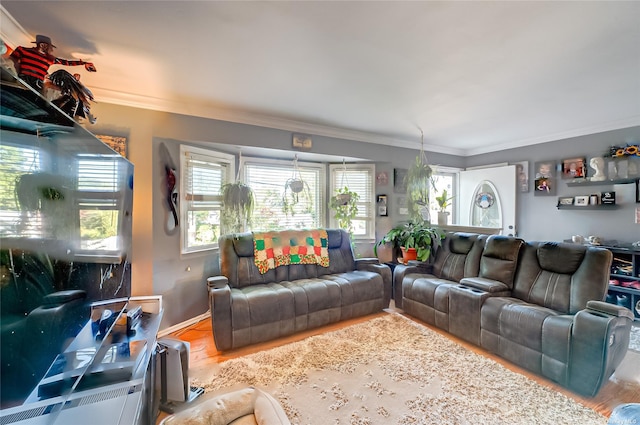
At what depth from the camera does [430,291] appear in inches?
119

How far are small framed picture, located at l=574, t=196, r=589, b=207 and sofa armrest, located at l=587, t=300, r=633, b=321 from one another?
2.33 meters

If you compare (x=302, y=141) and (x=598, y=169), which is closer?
(x=598, y=169)

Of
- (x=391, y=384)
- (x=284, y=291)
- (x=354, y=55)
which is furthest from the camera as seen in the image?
→ (x=284, y=291)

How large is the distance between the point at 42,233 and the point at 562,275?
3.50 m

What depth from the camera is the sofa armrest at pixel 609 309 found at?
1.90m

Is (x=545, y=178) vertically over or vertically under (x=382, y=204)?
over

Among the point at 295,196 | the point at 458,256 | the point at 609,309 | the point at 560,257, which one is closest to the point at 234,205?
the point at 295,196

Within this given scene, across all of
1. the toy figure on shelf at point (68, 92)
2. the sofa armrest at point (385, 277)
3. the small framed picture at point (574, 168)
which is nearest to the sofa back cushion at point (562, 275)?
the sofa armrest at point (385, 277)

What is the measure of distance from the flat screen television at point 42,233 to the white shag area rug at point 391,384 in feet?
4.52

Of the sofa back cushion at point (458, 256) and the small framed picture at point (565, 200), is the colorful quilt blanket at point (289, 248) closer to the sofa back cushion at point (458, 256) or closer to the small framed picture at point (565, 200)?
the sofa back cushion at point (458, 256)

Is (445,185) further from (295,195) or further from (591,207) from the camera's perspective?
(295,195)

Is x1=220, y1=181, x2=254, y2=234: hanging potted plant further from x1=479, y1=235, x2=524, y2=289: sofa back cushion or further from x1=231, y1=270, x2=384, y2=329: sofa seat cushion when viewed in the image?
x1=479, y1=235, x2=524, y2=289: sofa back cushion

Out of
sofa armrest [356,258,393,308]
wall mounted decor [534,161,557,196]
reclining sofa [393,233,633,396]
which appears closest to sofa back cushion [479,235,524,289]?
reclining sofa [393,233,633,396]

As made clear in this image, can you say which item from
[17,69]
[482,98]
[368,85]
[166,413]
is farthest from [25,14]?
[482,98]
